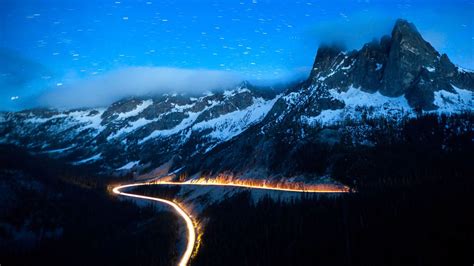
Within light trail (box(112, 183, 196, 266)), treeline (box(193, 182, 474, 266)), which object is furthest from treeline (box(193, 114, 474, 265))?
light trail (box(112, 183, 196, 266))

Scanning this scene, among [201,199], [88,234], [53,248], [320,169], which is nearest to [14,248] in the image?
[53,248]

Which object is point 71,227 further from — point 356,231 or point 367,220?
point 367,220

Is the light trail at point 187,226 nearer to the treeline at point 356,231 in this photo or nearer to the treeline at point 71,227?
the treeline at point 71,227

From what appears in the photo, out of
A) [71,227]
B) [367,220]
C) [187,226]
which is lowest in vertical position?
[71,227]

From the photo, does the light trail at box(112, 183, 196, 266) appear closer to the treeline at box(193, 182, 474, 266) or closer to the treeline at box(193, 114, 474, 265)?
the treeline at box(193, 182, 474, 266)

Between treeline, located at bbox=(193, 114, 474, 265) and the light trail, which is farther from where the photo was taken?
the light trail

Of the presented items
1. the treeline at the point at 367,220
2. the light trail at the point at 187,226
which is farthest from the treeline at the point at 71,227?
the treeline at the point at 367,220

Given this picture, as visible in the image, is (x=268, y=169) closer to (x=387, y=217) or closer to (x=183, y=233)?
(x=183, y=233)

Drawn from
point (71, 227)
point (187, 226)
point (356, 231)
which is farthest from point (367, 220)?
point (71, 227)
